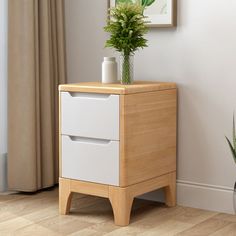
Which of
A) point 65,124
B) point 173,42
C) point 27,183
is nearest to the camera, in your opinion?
point 65,124

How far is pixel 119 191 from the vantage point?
3037 millimetres

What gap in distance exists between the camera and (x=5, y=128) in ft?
12.1

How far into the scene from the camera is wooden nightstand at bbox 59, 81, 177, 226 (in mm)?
3027

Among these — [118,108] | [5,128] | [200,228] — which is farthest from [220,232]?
[5,128]

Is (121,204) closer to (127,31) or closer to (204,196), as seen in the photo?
(204,196)

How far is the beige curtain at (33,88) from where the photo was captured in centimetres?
356

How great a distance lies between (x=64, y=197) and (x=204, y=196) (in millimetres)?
762

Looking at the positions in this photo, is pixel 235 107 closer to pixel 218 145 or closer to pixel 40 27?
pixel 218 145

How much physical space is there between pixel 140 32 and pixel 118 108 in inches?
18.2

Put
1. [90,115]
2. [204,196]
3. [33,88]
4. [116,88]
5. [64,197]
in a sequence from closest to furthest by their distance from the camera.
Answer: [116,88]
[90,115]
[64,197]
[204,196]
[33,88]

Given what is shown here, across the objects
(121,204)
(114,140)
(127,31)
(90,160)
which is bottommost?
(121,204)

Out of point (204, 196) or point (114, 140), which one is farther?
point (204, 196)

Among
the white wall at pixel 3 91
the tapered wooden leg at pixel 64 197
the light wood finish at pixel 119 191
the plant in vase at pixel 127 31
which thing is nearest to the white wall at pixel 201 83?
the light wood finish at pixel 119 191

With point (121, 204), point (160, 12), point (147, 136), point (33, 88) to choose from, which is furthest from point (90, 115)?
point (160, 12)
